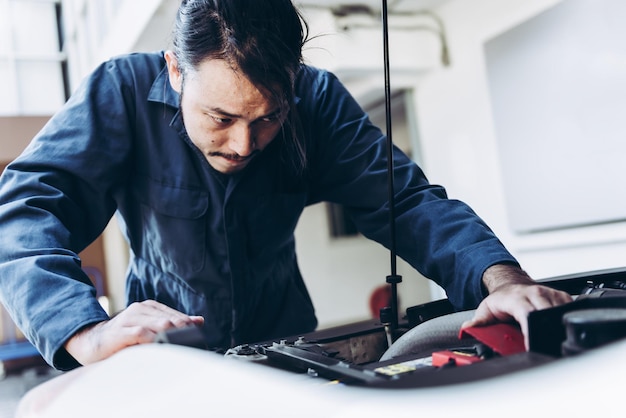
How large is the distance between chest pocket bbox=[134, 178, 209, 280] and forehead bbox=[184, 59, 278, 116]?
21cm

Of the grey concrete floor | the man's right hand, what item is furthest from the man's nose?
the grey concrete floor

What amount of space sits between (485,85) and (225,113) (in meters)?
2.41

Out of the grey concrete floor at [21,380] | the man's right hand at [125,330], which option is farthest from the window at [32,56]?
the man's right hand at [125,330]

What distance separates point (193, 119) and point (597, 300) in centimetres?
70

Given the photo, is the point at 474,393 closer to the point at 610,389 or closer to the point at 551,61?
the point at 610,389

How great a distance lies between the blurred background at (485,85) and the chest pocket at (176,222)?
1.11m

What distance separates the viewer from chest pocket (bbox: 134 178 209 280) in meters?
1.08

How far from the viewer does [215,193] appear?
3.57 ft

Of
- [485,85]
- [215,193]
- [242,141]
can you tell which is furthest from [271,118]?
[485,85]

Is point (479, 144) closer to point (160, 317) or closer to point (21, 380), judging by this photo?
point (160, 317)

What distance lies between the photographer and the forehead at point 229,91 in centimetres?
90

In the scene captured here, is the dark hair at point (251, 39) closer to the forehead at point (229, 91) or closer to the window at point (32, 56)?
the forehead at point (229, 91)

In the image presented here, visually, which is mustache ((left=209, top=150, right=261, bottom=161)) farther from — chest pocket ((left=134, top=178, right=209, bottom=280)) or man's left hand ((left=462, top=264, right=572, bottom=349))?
man's left hand ((left=462, top=264, right=572, bottom=349))

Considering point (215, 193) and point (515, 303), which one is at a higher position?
point (215, 193)
